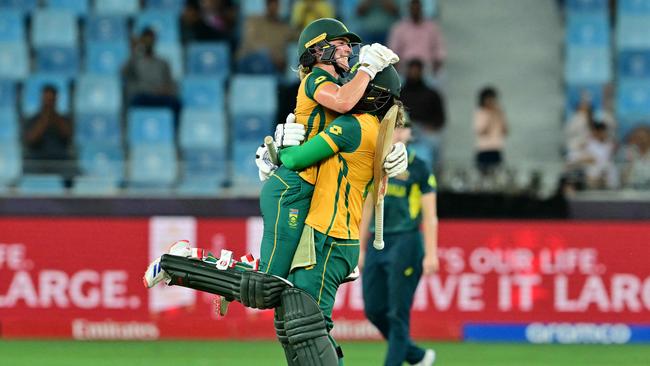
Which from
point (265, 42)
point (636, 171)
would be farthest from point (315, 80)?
point (265, 42)

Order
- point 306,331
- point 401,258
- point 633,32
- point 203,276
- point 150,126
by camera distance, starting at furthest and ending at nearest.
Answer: point 633,32 < point 150,126 < point 401,258 < point 203,276 < point 306,331

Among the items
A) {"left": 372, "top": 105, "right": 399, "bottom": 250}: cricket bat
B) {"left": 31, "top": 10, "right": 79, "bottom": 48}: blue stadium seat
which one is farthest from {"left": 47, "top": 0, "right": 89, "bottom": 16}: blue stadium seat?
{"left": 372, "top": 105, "right": 399, "bottom": 250}: cricket bat

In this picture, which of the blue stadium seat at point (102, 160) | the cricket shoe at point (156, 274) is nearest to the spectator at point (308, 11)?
the blue stadium seat at point (102, 160)

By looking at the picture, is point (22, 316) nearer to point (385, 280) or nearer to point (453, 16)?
point (385, 280)

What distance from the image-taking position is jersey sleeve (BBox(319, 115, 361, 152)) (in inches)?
288

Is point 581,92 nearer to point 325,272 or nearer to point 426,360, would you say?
point 426,360

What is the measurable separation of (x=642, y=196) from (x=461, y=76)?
3.87 meters

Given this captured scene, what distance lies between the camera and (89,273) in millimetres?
13641

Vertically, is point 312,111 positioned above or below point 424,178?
above

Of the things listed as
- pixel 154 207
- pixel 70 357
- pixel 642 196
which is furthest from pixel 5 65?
pixel 642 196

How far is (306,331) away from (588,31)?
10.7 meters

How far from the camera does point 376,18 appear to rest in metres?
16.8

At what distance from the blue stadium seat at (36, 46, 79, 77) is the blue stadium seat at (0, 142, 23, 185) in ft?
8.41

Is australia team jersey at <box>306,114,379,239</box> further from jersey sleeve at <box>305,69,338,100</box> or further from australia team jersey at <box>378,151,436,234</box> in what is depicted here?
australia team jersey at <box>378,151,436,234</box>
